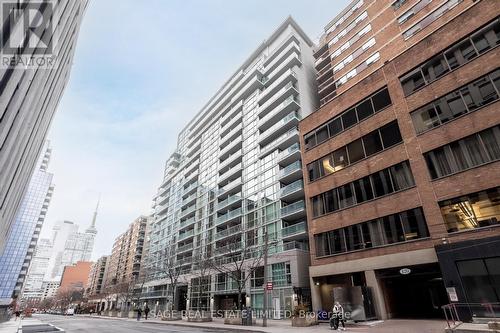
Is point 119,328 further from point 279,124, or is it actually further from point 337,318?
point 279,124

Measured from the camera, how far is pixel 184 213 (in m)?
69.2

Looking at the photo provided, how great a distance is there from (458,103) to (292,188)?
21.9 m

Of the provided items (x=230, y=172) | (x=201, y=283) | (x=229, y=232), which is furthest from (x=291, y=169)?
(x=201, y=283)

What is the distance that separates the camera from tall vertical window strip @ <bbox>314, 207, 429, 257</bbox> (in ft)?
68.4

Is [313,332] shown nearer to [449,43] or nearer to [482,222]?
[482,222]

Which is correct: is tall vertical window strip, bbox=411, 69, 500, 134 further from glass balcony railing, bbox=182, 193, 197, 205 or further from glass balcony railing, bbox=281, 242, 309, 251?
glass balcony railing, bbox=182, 193, 197, 205

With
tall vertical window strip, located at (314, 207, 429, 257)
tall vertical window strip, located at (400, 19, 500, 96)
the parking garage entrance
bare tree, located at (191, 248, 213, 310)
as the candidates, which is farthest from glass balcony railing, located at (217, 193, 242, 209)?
tall vertical window strip, located at (400, 19, 500, 96)

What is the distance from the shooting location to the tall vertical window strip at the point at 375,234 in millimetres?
20844

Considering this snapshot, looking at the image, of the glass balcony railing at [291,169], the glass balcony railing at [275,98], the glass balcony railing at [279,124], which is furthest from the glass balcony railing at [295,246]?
the glass balcony railing at [275,98]

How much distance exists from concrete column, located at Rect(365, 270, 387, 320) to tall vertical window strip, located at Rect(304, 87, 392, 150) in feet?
46.0

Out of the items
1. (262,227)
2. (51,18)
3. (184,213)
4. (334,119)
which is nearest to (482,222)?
(334,119)

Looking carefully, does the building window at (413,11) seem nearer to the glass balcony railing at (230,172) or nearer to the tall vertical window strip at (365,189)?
the tall vertical window strip at (365,189)

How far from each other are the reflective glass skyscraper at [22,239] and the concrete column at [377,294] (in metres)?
116

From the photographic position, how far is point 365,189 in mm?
24969
